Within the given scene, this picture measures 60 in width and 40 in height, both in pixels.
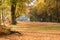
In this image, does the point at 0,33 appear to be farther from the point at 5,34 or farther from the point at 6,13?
the point at 6,13

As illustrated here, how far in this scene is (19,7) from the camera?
33.4 meters

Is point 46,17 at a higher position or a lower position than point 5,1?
lower

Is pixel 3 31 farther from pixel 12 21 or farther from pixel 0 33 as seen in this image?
pixel 12 21

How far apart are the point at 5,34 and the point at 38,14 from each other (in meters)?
45.4

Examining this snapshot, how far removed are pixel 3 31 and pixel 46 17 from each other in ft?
147

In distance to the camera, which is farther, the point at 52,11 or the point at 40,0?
the point at 52,11

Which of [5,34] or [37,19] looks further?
[37,19]

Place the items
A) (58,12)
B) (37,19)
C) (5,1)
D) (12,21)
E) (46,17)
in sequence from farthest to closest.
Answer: (37,19) → (46,17) → (58,12) → (12,21) → (5,1)

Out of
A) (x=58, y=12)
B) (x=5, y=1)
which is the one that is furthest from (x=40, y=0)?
(x=58, y=12)

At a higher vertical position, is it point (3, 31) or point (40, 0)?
point (40, 0)

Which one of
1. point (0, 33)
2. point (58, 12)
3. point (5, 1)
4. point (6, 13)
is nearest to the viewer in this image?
point (0, 33)

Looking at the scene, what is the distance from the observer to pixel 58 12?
165 feet

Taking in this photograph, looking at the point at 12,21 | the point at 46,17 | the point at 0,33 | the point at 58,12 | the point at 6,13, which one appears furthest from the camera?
the point at 46,17

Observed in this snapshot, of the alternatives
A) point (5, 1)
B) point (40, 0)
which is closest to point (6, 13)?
point (40, 0)
